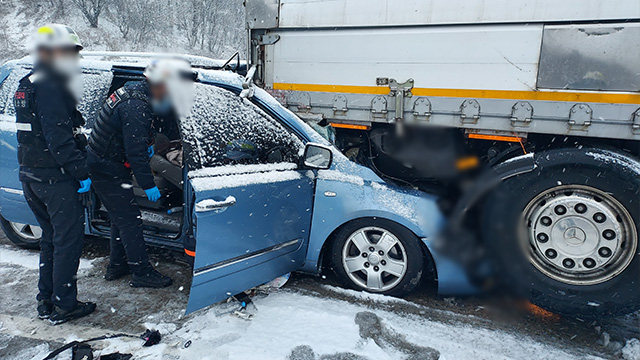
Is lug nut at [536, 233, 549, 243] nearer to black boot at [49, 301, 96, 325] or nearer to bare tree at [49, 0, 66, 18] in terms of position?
black boot at [49, 301, 96, 325]

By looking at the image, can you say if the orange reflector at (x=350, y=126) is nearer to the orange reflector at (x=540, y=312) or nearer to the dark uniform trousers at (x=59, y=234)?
the orange reflector at (x=540, y=312)

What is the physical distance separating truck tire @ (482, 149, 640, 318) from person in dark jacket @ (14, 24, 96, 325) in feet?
10.2

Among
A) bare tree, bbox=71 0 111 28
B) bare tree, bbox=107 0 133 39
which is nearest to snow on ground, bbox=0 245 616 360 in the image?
bare tree, bbox=107 0 133 39

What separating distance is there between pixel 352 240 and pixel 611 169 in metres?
1.97

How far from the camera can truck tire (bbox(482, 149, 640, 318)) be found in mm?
2643

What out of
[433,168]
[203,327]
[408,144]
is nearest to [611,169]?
[433,168]

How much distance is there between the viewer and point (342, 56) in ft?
A: 12.9

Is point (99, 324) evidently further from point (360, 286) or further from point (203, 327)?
point (360, 286)

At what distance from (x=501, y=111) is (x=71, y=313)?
152 inches

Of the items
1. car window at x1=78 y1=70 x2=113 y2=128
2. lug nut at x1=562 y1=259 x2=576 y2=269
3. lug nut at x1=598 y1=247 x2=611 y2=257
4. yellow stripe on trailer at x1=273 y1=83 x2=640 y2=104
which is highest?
yellow stripe on trailer at x1=273 y1=83 x2=640 y2=104

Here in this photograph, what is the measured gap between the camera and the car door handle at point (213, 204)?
7.61 ft

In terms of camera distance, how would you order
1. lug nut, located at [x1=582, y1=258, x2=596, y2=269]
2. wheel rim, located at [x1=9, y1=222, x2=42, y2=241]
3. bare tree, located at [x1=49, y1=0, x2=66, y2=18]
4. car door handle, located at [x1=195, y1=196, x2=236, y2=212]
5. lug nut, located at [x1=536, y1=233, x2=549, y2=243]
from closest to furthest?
car door handle, located at [x1=195, y1=196, x2=236, y2=212]
lug nut, located at [x1=582, y1=258, x2=596, y2=269]
lug nut, located at [x1=536, y1=233, x2=549, y2=243]
wheel rim, located at [x1=9, y1=222, x2=42, y2=241]
bare tree, located at [x1=49, y1=0, x2=66, y2=18]

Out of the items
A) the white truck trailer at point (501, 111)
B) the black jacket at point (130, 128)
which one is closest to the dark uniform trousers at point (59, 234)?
the black jacket at point (130, 128)

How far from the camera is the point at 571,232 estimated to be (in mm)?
2766
